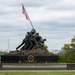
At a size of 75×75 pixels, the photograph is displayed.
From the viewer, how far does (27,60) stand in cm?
3928

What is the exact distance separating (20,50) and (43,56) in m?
3.95

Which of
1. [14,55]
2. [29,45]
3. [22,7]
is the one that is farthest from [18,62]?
[22,7]

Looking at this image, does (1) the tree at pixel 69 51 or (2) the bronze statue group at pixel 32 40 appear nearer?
(2) the bronze statue group at pixel 32 40

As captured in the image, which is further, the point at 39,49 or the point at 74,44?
the point at 74,44

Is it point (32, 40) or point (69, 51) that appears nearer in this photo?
point (32, 40)

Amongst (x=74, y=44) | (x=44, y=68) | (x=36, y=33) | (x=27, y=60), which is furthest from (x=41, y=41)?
(x=74, y=44)

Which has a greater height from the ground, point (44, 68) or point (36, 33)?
point (36, 33)

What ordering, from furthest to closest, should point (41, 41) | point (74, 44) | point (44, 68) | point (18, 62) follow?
point (74, 44)
point (41, 41)
point (18, 62)
point (44, 68)

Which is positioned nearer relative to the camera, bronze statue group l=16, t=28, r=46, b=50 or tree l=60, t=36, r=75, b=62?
bronze statue group l=16, t=28, r=46, b=50

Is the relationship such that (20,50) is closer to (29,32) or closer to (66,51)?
(29,32)

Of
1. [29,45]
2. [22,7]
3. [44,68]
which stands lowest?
[44,68]

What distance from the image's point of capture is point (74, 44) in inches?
3073

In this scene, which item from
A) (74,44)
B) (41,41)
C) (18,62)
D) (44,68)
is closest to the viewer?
(44,68)

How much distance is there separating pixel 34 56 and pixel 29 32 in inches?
165
